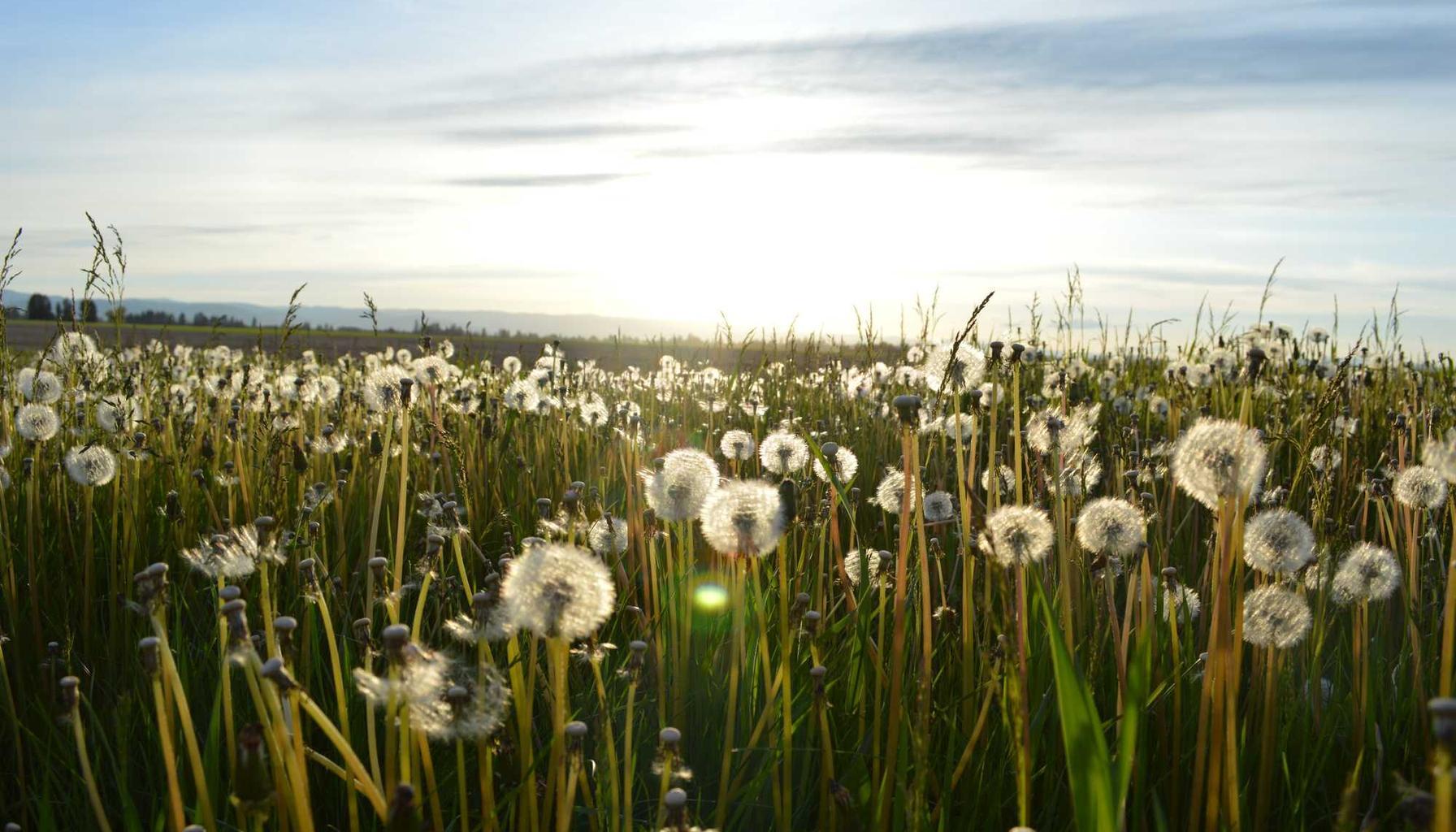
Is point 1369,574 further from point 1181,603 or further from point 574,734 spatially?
point 574,734

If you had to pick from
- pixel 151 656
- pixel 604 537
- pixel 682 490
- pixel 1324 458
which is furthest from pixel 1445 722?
pixel 1324 458

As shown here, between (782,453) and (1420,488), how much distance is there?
1.63m

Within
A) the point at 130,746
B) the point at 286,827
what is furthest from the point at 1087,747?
the point at 130,746

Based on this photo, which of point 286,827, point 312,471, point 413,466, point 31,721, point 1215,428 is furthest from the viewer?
point 413,466

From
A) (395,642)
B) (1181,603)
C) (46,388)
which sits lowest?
(1181,603)

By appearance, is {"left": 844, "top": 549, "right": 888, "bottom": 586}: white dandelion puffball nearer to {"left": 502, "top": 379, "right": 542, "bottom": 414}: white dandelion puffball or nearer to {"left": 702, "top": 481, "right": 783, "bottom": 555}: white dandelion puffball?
{"left": 702, "top": 481, "right": 783, "bottom": 555}: white dandelion puffball

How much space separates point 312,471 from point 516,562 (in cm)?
320

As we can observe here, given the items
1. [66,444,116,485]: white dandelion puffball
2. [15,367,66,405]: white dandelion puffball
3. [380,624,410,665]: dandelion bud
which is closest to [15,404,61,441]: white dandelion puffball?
[15,367,66,405]: white dandelion puffball

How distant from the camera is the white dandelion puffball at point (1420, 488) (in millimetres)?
2521

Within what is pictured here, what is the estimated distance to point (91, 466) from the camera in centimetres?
313

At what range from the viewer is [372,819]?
6.49 ft

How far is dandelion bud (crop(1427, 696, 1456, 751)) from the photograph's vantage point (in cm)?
93

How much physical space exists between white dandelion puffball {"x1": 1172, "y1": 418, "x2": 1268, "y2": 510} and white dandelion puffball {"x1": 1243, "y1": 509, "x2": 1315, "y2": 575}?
0.36 meters

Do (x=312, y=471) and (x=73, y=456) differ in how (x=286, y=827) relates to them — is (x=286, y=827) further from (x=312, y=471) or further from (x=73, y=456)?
(x=312, y=471)
